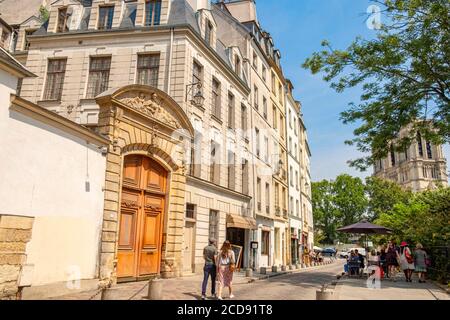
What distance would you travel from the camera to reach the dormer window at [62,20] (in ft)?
57.7

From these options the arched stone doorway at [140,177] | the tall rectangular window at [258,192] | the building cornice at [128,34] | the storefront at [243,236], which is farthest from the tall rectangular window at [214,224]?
the building cornice at [128,34]

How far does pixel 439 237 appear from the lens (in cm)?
1537

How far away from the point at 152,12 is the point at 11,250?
44.1 ft

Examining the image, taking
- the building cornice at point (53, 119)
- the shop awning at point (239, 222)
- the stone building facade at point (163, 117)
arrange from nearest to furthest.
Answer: the building cornice at point (53, 119) → the stone building facade at point (163, 117) → the shop awning at point (239, 222)

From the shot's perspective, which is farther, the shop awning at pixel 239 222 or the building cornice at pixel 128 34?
the shop awning at pixel 239 222

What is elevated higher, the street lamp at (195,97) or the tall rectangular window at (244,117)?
the tall rectangular window at (244,117)

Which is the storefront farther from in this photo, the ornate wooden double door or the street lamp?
the ornate wooden double door

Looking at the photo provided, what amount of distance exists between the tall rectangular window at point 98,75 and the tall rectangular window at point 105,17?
1.78m

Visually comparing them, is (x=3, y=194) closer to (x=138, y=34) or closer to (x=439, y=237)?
(x=138, y=34)

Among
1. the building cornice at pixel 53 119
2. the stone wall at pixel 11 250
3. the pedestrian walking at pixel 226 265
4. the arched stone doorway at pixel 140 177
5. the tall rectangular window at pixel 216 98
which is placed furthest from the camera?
the tall rectangular window at pixel 216 98

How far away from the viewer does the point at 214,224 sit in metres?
17.0

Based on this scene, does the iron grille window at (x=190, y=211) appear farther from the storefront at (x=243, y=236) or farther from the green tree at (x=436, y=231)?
the green tree at (x=436, y=231)
